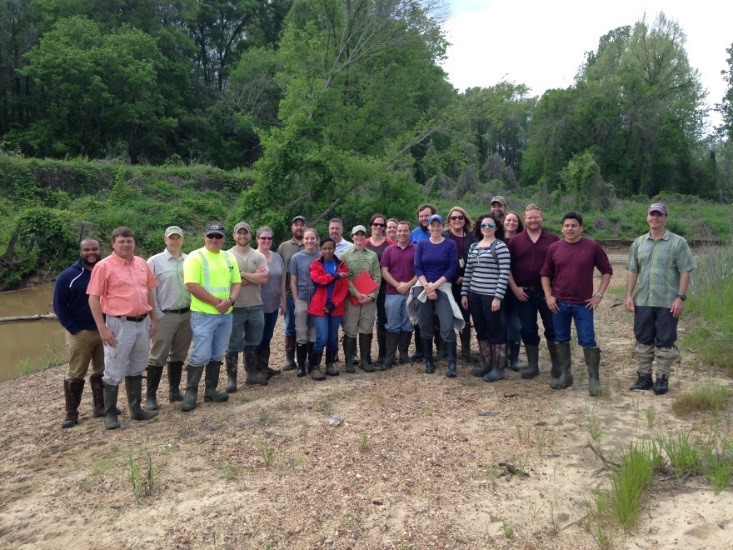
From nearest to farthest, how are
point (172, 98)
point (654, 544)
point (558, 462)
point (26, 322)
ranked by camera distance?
point (654, 544), point (558, 462), point (26, 322), point (172, 98)

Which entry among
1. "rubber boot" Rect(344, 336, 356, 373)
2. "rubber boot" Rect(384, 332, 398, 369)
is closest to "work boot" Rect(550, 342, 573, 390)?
"rubber boot" Rect(384, 332, 398, 369)

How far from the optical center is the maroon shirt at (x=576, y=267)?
18.2ft

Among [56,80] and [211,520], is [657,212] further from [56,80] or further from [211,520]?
[56,80]

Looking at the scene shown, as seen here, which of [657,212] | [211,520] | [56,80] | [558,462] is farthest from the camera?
[56,80]

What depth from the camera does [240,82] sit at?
1481 inches

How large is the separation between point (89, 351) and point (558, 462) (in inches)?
163

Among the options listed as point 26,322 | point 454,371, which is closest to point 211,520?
point 454,371

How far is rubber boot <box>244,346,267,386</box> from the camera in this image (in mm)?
6441

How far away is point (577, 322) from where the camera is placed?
5.67 metres

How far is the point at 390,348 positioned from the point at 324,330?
2.89 ft

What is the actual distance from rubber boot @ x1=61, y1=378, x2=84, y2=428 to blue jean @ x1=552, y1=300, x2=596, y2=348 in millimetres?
4570

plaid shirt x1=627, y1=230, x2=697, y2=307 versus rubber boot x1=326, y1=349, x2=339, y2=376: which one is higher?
plaid shirt x1=627, y1=230, x2=697, y2=307

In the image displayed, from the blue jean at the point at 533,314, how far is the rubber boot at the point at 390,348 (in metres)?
1.43

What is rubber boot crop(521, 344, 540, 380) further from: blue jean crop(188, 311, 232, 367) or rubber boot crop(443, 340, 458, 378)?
blue jean crop(188, 311, 232, 367)
